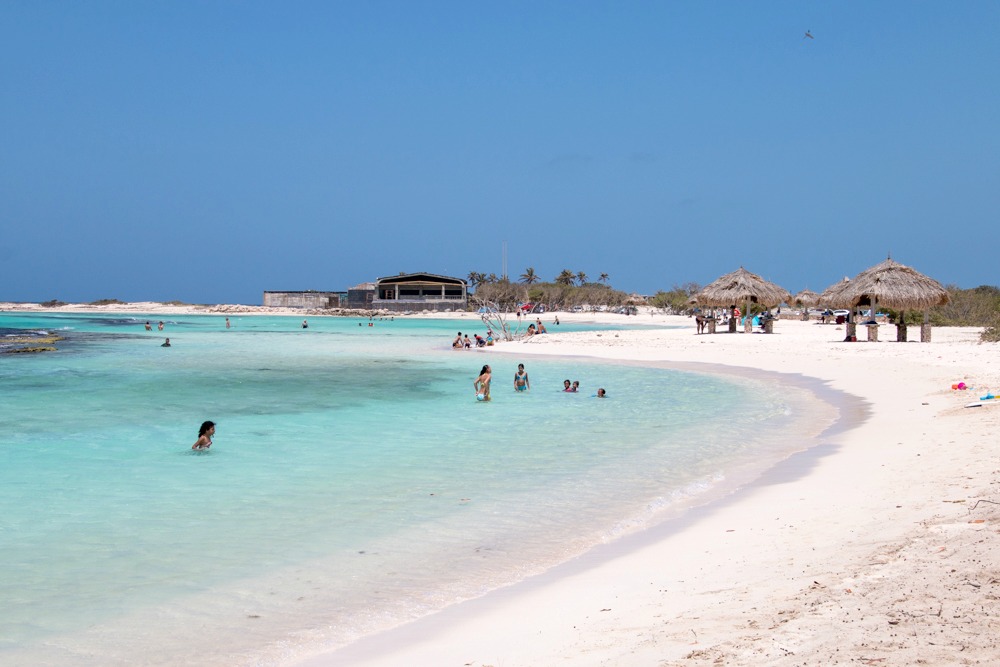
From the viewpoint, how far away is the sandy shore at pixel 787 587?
3064 mm

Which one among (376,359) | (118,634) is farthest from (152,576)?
(376,359)

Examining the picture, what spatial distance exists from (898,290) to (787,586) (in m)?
22.3

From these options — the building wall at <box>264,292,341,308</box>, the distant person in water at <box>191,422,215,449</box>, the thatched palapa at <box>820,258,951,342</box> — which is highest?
the building wall at <box>264,292,341,308</box>

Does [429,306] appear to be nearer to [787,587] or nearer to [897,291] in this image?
[897,291]

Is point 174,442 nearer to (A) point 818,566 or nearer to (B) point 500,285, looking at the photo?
(A) point 818,566

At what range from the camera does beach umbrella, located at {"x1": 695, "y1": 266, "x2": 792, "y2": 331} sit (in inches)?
1235

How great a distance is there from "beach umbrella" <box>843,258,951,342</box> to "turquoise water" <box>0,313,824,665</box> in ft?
34.3

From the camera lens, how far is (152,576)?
5.12 metres

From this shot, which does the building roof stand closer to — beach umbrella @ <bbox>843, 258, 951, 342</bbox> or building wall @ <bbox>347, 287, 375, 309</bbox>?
Result: building wall @ <bbox>347, 287, 375, 309</bbox>

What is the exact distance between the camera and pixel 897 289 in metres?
23.6

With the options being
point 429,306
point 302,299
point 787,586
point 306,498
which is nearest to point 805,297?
point 429,306

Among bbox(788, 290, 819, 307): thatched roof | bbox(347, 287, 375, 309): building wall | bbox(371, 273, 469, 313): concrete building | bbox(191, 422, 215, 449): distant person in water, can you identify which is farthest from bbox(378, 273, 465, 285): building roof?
bbox(191, 422, 215, 449): distant person in water

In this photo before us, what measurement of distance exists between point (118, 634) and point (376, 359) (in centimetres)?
2146

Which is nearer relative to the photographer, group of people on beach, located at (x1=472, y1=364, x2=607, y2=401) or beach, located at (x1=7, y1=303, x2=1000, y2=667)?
beach, located at (x1=7, y1=303, x2=1000, y2=667)
